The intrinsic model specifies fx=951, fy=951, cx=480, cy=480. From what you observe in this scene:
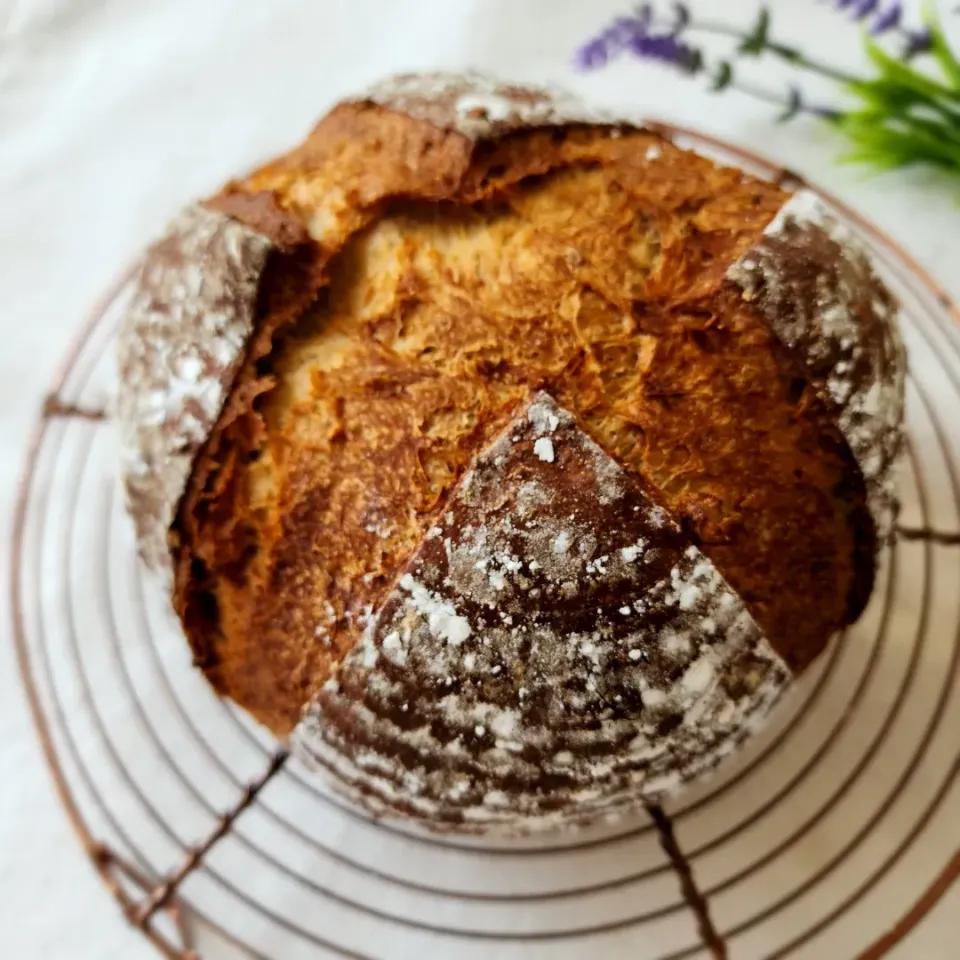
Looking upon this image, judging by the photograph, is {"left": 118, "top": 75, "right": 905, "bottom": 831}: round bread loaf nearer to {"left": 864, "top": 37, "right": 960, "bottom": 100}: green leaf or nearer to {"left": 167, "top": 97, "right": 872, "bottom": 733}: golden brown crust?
{"left": 167, "top": 97, "right": 872, "bottom": 733}: golden brown crust

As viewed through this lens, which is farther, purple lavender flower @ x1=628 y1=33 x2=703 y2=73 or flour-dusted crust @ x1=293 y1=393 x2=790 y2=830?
purple lavender flower @ x1=628 y1=33 x2=703 y2=73

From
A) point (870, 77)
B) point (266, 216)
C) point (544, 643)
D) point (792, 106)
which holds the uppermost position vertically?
point (870, 77)

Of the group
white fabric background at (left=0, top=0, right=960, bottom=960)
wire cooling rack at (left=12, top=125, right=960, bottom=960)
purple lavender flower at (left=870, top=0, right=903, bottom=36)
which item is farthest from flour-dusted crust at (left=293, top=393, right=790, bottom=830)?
purple lavender flower at (left=870, top=0, right=903, bottom=36)

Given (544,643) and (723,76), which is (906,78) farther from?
(544,643)

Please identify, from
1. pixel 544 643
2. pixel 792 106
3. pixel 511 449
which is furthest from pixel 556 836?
pixel 792 106

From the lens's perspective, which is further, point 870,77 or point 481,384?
point 870,77

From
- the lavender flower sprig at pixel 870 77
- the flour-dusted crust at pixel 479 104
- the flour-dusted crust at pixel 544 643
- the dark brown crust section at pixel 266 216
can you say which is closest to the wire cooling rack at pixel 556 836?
the lavender flower sprig at pixel 870 77

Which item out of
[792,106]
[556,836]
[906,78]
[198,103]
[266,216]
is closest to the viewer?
[266,216]

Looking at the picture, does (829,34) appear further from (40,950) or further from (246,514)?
A: (40,950)

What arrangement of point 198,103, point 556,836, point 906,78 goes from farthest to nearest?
point 198,103, point 906,78, point 556,836
